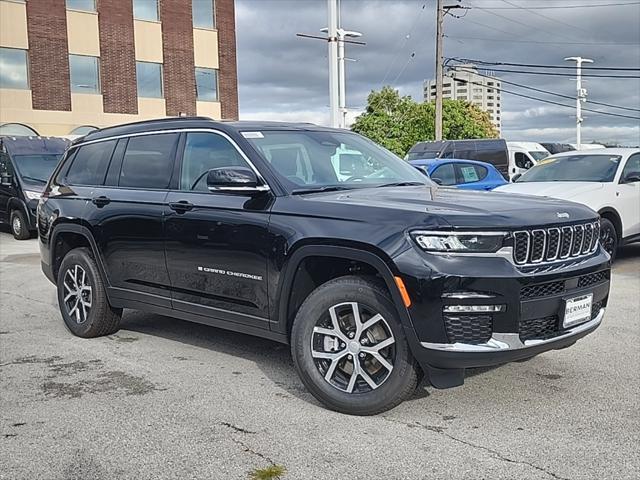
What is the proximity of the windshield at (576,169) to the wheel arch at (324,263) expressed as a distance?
688 cm

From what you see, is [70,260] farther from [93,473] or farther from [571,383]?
[571,383]

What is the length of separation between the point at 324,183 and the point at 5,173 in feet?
42.4

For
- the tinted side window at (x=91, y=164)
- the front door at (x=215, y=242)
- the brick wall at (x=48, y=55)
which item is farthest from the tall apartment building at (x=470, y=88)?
the front door at (x=215, y=242)

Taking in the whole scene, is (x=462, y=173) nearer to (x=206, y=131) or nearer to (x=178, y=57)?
(x=206, y=131)

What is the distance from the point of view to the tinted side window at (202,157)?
16.9 ft

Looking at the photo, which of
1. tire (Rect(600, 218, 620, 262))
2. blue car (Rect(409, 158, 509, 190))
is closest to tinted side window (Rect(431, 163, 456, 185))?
blue car (Rect(409, 158, 509, 190))

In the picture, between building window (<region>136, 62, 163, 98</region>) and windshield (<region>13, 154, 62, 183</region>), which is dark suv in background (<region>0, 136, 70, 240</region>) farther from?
building window (<region>136, 62, 163, 98</region>)

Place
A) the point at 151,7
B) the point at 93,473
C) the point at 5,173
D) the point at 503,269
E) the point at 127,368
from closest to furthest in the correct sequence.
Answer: the point at 93,473
the point at 503,269
the point at 127,368
the point at 5,173
the point at 151,7

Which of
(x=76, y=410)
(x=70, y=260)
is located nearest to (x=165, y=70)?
(x=70, y=260)

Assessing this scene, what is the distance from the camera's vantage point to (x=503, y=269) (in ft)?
12.9

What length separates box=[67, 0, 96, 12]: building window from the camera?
96.8 feet

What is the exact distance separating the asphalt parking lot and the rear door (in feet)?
1.97

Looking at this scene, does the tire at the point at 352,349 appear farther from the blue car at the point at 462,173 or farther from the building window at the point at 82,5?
the building window at the point at 82,5

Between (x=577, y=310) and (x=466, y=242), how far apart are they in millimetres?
925
